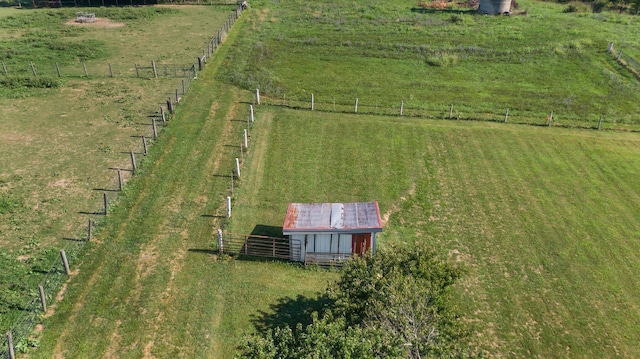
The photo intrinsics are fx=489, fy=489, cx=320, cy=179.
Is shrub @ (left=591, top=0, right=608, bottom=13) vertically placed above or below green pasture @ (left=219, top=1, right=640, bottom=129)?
above

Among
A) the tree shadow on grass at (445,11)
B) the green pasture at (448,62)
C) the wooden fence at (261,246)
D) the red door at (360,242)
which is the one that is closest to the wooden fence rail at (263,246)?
the wooden fence at (261,246)

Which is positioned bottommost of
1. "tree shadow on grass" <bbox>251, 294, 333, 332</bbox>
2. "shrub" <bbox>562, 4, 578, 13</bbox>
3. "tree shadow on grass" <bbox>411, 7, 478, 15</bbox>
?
"tree shadow on grass" <bbox>251, 294, 333, 332</bbox>

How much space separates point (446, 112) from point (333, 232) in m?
24.8

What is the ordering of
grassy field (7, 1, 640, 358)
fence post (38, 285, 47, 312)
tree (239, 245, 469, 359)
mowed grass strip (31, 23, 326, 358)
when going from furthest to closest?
1. grassy field (7, 1, 640, 358)
2. fence post (38, 285, 47, 312)
3. mowed grass strip (31, 23, 326, 358)
4. tree (239, 245, 469, 359)

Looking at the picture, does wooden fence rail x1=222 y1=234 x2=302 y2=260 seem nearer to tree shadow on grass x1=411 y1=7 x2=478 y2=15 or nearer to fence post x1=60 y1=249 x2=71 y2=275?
fence post x1=60 y1=249 x2=71 y2=275

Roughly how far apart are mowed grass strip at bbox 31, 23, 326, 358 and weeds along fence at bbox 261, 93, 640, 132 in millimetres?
14354

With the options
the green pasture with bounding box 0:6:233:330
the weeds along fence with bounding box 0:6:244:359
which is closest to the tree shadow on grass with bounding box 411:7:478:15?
the green pasture with bounding box 0:6:233:330

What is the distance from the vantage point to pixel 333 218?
26.3 meters

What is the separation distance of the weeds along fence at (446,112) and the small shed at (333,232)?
1985cm

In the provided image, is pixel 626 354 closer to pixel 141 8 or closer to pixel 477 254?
pixel 477 254

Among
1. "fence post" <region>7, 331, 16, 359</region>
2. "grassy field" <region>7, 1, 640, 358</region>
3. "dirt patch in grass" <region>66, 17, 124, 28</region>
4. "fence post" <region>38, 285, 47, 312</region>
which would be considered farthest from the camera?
"dirt patch in grass" <region>66, 17, 124, 28</region>

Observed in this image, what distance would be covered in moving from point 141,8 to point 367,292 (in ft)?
230

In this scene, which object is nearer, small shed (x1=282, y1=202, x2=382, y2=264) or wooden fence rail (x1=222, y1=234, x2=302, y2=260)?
small shed (x1=282, y1=202, x2=382, y2=264)

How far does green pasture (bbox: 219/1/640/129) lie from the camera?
156ft
